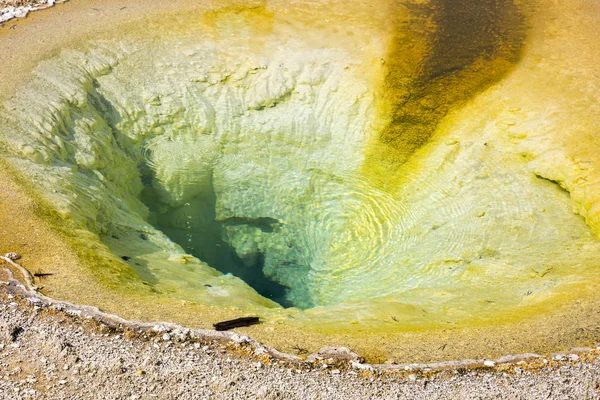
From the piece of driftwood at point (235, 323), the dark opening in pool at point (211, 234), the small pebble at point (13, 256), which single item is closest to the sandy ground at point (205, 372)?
the piece of driftwood at point (235, 323)

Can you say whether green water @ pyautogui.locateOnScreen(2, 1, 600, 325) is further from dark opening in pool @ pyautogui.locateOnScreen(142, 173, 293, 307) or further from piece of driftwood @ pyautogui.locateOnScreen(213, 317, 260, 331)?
piece of driftwood @ pyautogui.locateOnScreen(213, 317, 260, 331)

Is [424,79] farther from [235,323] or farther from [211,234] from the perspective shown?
[235,323]

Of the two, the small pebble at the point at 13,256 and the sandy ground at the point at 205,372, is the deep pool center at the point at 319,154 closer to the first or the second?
the small pebble at the point at 13,256

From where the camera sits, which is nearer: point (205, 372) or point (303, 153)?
point (205, 372)

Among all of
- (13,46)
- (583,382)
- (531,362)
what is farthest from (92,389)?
(13,46)

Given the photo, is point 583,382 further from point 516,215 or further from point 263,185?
point 263,185

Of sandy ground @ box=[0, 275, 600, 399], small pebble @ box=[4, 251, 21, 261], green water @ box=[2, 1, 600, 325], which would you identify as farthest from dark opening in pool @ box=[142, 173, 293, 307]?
sandy ground @ box=[0, 275, 600, 399]

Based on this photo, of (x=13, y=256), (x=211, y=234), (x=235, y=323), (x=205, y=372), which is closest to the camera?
(x=205, y=372)

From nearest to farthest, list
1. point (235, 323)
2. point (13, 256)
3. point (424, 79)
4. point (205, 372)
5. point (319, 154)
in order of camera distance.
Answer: point (205, 372) → point (235, 323) → point (13, 256) → point (424, 79) → point (319, 154)

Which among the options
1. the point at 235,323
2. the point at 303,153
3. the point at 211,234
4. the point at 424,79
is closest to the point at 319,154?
the point at 303,153
